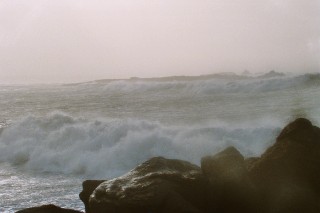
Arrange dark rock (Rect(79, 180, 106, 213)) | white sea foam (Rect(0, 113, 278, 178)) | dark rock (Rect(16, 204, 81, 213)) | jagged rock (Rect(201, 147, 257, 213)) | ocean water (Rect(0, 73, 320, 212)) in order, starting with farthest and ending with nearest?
white sea foam (Rect(0, 113, 278, 178)), ocean water (Rect(0, 73, 320, 212)), dark rock (Rect(79, 180, 106, 213)), dark rock (Rect(16, 204, 81, 213)), jagged rock (Rect(201, 147, 257, 213))

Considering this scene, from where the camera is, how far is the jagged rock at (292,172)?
22.1 feet

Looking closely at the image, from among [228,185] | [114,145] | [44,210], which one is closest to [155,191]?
[228,185]

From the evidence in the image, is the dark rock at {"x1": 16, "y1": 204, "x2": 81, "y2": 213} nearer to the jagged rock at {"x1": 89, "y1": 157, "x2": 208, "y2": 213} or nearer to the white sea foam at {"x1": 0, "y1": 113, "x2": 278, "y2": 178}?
the jagged rock at {"x1": 89, "y1": 157, "x2": 208, "y2": 213}

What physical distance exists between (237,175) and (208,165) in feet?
1.76

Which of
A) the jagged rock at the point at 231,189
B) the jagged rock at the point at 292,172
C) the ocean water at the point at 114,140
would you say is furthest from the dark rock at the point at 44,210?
the jagged rock at the point at 292,172

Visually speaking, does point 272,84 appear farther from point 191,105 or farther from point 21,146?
point 21,146

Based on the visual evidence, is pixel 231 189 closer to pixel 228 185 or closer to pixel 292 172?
pixel 228 185

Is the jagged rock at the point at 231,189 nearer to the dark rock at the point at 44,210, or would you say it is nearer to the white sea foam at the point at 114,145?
the dark rock at the point at 44,210

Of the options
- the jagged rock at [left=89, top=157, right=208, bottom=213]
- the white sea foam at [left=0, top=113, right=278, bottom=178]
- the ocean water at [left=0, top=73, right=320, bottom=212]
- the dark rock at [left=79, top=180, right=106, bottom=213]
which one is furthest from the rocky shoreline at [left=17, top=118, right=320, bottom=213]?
the white sea foam at [left=0, top=113, right=278, bottom=178]

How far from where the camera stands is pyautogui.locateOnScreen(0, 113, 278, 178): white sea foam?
15133mm

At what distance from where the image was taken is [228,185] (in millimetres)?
7188

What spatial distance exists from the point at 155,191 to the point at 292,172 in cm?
197

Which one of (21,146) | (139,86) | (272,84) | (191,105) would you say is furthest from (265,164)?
(139,86)

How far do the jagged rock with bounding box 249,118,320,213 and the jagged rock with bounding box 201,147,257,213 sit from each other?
0.19 meters
